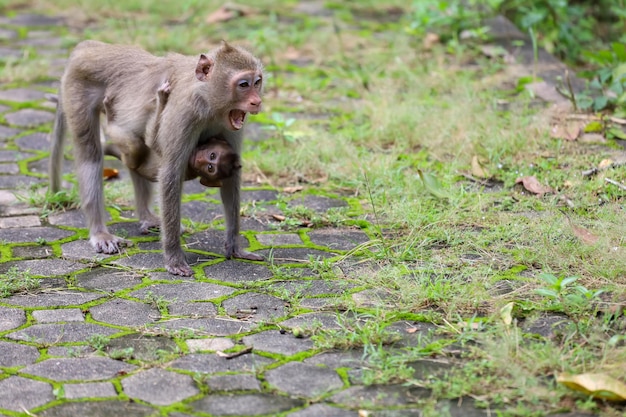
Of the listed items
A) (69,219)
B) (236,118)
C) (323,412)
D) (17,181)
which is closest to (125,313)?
(236,118)

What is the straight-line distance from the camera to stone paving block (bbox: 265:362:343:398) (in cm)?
359

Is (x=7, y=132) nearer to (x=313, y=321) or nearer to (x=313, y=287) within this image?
(x=313, y=287)

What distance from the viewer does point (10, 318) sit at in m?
4.33

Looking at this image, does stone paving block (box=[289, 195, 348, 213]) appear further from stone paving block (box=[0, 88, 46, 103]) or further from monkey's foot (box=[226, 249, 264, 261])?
stone paving block (box=[0, 88, 46, 103])

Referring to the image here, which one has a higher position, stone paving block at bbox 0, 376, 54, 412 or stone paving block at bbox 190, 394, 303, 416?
stone paving block at bbox 190, 394, 303, 416

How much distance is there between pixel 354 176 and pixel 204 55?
1.90 meters

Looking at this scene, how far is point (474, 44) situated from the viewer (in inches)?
370

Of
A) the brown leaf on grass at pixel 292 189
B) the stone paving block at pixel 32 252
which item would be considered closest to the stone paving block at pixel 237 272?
the stone paving block at pixel 32 252

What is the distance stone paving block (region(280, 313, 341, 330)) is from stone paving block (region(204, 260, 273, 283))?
0.63 meters

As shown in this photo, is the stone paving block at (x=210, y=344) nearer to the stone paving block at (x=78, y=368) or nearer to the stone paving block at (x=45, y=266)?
the stone paving block at (x=78, y=368)

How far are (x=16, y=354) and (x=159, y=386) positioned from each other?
76cm

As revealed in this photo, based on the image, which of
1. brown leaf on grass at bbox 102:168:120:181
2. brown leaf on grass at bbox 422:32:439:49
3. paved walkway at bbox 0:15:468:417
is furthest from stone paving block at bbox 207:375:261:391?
brown leaf on grass at bbox 422:32:439:49

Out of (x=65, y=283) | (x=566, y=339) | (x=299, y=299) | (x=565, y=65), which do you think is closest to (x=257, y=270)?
(x=299, y=299)

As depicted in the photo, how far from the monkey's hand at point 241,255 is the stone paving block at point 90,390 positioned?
1.73 meters
